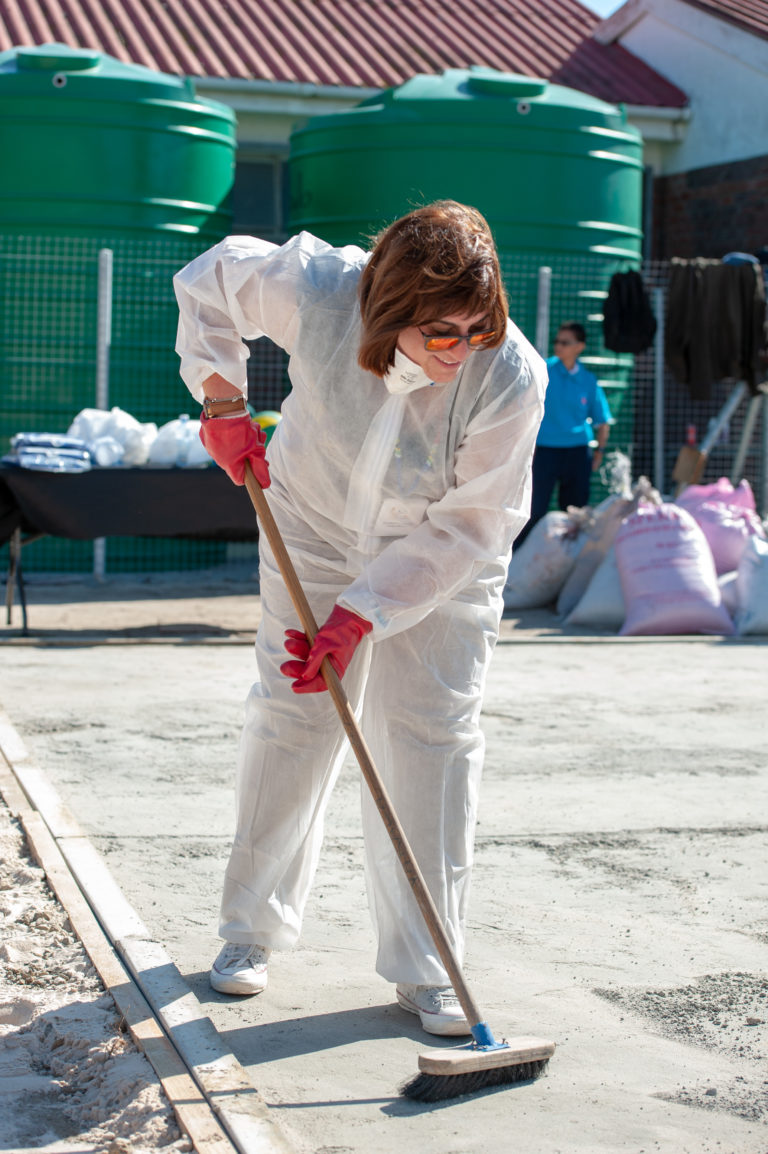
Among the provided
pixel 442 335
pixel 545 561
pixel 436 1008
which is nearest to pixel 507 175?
pixel 545 561

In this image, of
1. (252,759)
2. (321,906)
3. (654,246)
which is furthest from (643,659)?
(654,246)

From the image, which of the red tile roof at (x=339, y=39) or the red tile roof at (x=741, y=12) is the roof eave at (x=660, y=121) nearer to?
the red tile roof at (x=339, y=39)

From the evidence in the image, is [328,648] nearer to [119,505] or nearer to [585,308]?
[119,505]

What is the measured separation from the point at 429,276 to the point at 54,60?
778 cm

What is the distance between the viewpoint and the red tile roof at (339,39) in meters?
11.9

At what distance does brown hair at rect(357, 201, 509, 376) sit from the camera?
2.46 metres

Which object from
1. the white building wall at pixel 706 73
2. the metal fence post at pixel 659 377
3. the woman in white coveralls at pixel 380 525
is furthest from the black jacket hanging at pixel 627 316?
the woman in white coveralls at pixel 380 525

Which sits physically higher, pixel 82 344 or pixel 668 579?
pixel 82 344

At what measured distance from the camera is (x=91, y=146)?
9.28 m

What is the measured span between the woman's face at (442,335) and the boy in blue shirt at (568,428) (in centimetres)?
628

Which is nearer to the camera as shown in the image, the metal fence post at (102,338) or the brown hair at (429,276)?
the brown hair at (429,276)

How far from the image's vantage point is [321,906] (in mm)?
3412

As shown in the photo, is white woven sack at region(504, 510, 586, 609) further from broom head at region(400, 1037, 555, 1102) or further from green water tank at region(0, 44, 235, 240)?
broom head at region(400, 1037, 555, 1102)

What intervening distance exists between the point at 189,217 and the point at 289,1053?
7.80m
